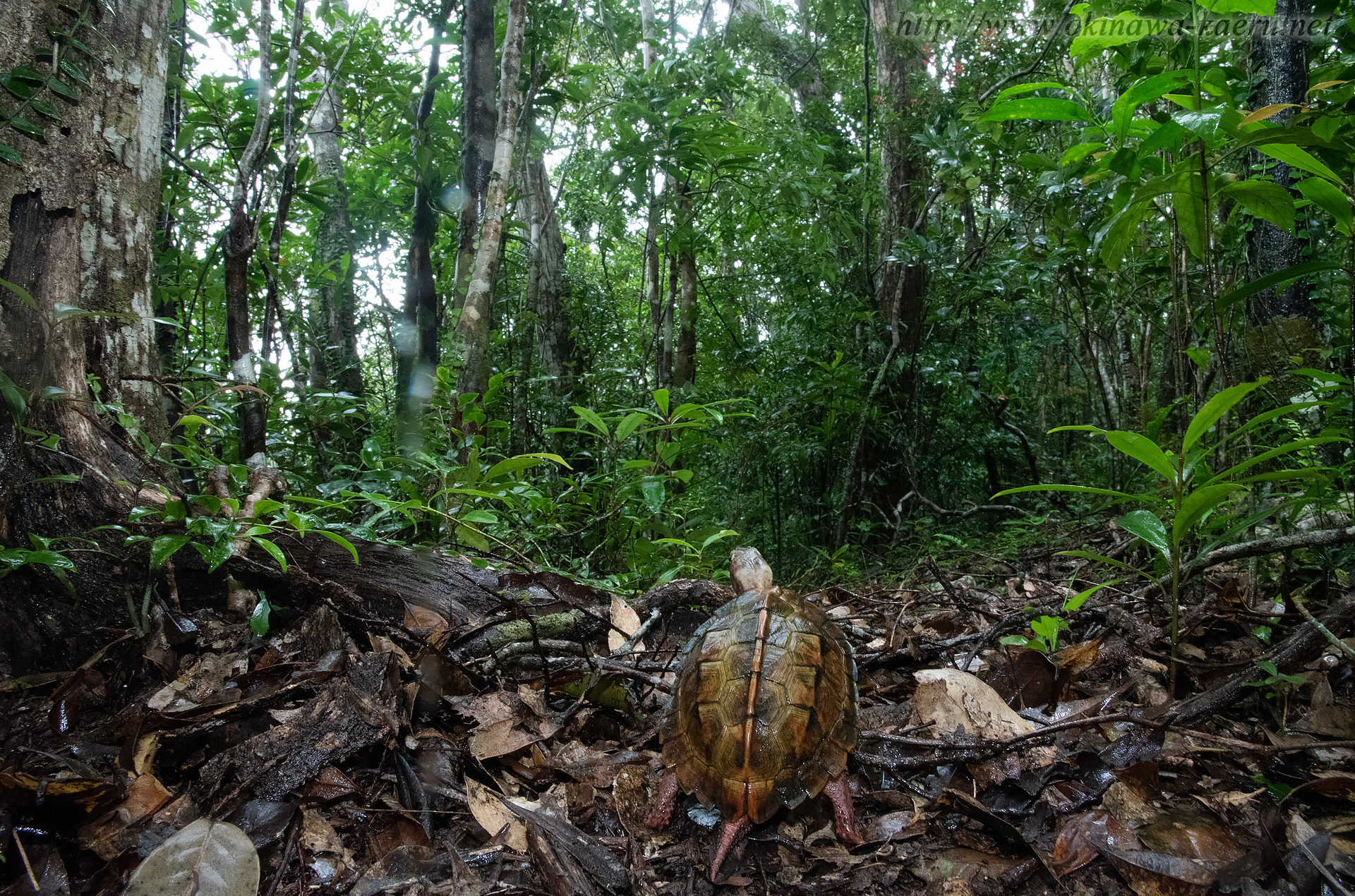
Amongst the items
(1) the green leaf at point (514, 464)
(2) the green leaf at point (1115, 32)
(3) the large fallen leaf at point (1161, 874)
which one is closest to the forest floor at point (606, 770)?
(3) the large fallen leaf at point (1161, 874)

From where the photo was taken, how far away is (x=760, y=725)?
187 cm

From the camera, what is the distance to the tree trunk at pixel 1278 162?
2781 millimetres

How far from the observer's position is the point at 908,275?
6.08 meters

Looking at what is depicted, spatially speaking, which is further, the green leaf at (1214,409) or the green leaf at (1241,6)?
the green leaf at (1241,6)

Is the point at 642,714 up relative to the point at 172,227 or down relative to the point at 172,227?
down

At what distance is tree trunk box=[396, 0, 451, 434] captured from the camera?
4477 mm

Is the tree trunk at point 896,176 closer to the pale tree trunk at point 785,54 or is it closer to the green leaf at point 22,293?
the pale tree trunk at point 785,54

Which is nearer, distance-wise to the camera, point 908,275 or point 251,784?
point 251,784

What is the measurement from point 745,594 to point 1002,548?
307 centimetres

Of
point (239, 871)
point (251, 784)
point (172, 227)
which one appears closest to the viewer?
point (239, 871)

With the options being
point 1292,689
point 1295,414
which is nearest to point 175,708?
point 1292,689

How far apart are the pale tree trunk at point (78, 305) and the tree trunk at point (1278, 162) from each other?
4403mm

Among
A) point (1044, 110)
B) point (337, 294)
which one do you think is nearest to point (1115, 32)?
point (1044, 110)

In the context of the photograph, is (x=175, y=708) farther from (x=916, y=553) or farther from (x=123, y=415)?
(x=916, y=553)
